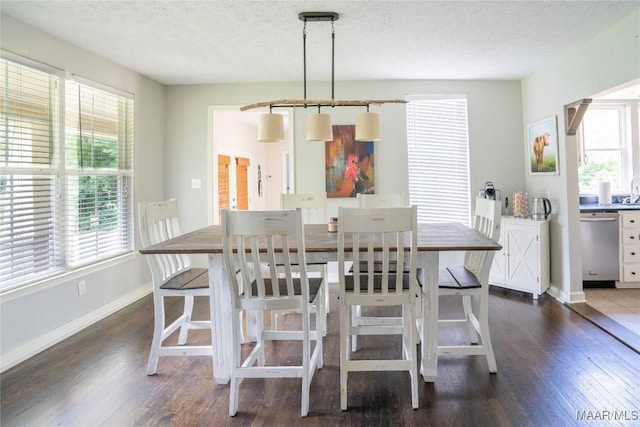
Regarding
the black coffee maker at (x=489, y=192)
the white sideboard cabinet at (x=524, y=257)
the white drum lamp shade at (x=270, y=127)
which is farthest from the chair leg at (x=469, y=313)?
the black coffee maker at (x=489, y=192)

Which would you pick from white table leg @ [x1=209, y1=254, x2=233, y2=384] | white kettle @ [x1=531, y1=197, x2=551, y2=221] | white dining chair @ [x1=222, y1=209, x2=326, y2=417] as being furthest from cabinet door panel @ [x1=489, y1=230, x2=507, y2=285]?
white table leg @ [x1=209, y1=254, x2=233, y2=384]

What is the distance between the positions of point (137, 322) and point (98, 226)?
0.99m

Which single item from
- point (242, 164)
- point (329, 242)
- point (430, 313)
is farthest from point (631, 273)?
point (242, 164)

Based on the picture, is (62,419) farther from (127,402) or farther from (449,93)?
(449,93)

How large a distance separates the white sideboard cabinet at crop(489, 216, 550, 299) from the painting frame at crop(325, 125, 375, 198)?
1.58 m

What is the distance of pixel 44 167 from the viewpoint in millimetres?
2896

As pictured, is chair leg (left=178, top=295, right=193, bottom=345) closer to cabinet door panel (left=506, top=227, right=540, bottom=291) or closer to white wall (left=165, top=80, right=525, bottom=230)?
white wall (left=165, top=80, right=525, bottom=230)

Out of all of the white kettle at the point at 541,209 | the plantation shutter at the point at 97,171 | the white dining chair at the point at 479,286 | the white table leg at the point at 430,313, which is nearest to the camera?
the white table leg at the point at 430,313

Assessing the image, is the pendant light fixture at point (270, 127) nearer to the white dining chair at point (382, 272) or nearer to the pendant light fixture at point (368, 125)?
the pendant light fixture at point (368, 125)

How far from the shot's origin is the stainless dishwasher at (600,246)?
3.99m

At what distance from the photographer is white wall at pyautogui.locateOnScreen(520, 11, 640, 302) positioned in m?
2.91

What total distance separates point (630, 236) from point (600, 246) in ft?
0.97

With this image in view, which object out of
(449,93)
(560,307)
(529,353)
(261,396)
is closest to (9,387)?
(261,396)

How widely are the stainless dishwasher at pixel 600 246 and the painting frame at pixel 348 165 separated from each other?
2.33m
